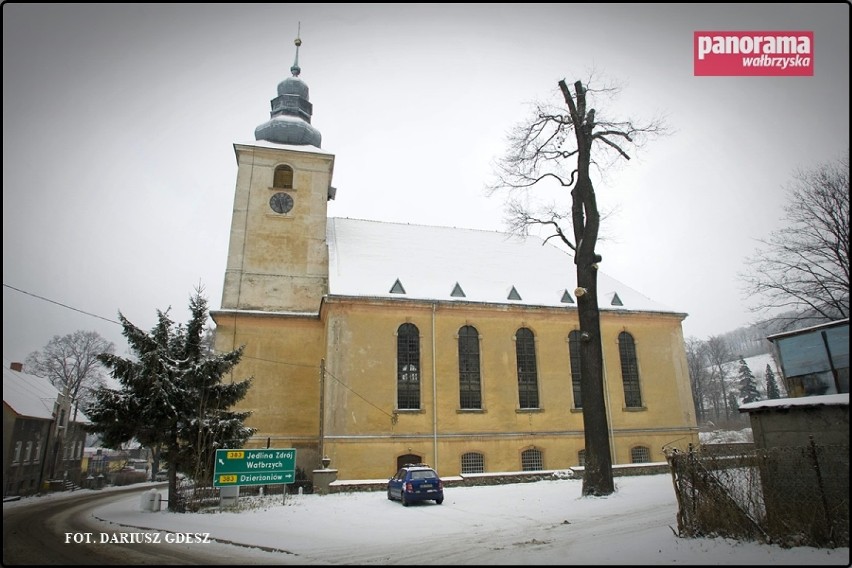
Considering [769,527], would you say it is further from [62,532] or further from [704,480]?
[62,532]

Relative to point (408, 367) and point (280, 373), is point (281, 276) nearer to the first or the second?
point (280, 373)

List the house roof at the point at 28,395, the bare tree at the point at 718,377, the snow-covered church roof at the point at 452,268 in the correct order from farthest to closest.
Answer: the bare tree at the point at 718,377 → the house roof at the point at 28,395 → the snow-covered church roof at the point at 452,268

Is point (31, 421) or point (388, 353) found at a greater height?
point (388, 353)

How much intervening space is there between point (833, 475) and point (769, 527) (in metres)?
1.46

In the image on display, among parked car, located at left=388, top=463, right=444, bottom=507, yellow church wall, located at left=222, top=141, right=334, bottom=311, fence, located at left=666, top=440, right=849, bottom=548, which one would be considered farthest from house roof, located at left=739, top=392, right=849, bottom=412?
yellow church wall, located at left=222, top=141, right=334, bottom=311

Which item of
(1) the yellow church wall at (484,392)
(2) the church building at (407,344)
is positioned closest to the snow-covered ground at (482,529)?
(1) the yellow church wall at (484,392)

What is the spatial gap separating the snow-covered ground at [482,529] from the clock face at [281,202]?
51.3ft

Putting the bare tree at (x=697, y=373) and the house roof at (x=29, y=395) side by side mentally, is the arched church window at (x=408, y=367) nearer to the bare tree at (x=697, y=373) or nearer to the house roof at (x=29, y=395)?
the house roof at (x=29, y=395)

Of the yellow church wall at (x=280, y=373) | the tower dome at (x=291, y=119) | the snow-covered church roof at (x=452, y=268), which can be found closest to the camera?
the yellow church wall at (x=280, y=373)

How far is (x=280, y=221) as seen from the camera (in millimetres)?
27453

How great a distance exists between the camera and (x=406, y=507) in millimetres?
15414

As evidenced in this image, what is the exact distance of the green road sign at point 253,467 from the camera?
1586 cm

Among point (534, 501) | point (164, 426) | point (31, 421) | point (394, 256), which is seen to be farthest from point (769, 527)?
point (31, 421)

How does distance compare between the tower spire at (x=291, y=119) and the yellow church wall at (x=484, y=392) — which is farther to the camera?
the tower spire at (x=291, y=119)
